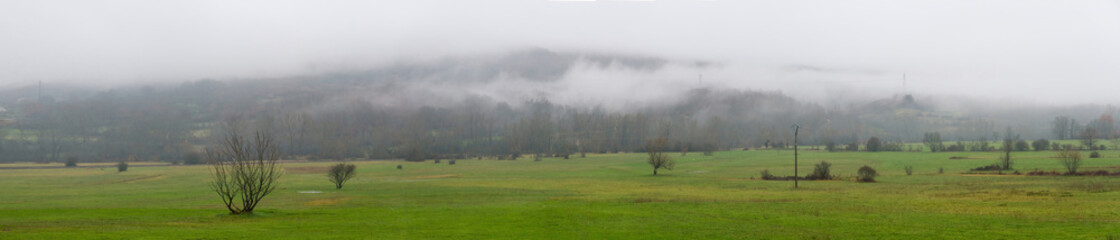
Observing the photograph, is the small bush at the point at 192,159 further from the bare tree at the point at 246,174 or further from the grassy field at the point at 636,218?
the grassy field at the point at 636,218

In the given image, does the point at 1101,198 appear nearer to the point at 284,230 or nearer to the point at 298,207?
the point at 284,230

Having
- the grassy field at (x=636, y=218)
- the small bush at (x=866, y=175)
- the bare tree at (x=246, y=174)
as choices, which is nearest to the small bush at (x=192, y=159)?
the bare tree at (x=246, y=174)

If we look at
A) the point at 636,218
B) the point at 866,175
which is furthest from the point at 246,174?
the point at 866,175

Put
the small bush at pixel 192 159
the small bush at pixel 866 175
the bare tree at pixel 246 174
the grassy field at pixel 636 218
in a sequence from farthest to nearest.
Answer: the small bush at pixel 192 159 < the small bush at pixel 866 175 < the bare tree at pixel 246 174 < the grassy field at pixel 636 218

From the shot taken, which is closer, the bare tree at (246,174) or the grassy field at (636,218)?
the grassy field at (636,218)

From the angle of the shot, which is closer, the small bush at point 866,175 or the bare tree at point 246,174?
the bare tree at point 246,174

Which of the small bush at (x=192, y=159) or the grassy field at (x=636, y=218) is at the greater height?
the small bush at (x=192, y=159)

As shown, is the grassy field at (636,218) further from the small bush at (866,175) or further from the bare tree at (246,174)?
the small bush at (866,175)

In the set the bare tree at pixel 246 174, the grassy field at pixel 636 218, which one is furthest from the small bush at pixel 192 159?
the grassy field at pixel 636 218

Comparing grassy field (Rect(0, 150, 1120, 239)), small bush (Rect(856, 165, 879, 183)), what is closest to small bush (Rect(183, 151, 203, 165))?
grassy field (Rect(0, 150, 1120, 239))

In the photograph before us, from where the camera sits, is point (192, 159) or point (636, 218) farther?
point (192, 159)

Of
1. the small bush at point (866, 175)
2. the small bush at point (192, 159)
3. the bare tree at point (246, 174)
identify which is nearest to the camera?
the bare tree at point (246, 174)

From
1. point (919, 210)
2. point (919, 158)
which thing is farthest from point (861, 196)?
point (919, 158)

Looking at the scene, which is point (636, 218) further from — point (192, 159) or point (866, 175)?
point (192, 159)
